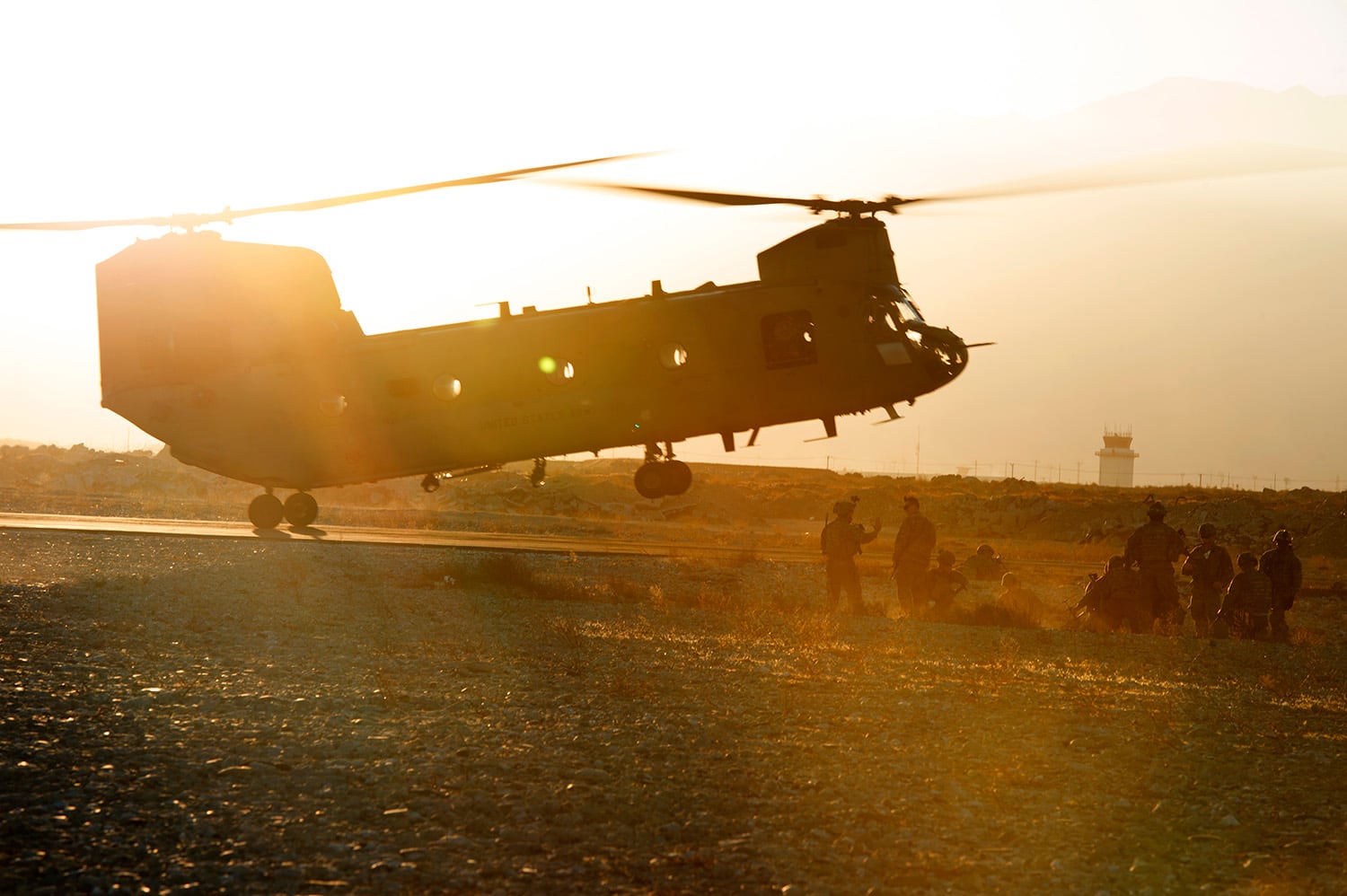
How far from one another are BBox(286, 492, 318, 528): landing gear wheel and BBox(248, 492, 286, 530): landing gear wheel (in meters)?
0.44

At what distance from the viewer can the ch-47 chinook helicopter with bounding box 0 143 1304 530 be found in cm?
1895

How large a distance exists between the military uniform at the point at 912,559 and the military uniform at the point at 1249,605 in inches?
154

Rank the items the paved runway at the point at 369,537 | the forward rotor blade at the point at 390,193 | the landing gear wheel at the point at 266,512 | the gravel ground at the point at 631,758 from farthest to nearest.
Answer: the paved runway at the point at 369,537 → the landing gear wheel at the point at 266,512 → the forward rotor blade at the point at 390,193 → the gravel ground at the point at 631,758

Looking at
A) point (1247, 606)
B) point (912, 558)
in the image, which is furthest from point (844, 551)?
point (1247, 606)

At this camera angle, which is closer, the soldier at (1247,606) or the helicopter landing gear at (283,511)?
A: the soldier at (1247,606)

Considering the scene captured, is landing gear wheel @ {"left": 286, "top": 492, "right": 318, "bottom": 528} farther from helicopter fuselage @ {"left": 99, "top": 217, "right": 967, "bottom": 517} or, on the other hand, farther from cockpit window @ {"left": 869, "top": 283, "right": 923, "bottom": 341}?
cockpit window @ {"left": 869, "top": 283, "right": 923, "bottom": 341}

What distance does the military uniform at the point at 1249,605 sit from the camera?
1574 centimetres

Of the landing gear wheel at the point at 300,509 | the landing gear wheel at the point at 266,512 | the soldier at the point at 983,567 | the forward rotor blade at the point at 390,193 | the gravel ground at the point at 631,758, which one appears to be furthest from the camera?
the soldier at the point at 983,567

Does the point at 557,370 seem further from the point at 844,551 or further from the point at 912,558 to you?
the point at 912,558

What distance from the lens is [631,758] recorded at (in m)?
7.08

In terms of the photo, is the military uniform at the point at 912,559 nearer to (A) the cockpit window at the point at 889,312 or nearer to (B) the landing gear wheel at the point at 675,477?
(A) the cockpit window at the point at 889,312

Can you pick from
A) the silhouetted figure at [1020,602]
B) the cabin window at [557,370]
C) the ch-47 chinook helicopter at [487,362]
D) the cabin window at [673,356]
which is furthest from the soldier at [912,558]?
the cabin window at [557,370]

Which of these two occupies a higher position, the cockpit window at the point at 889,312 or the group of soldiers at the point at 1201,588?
the cockpit window at the point at 889,312

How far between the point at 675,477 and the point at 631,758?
12373mm
